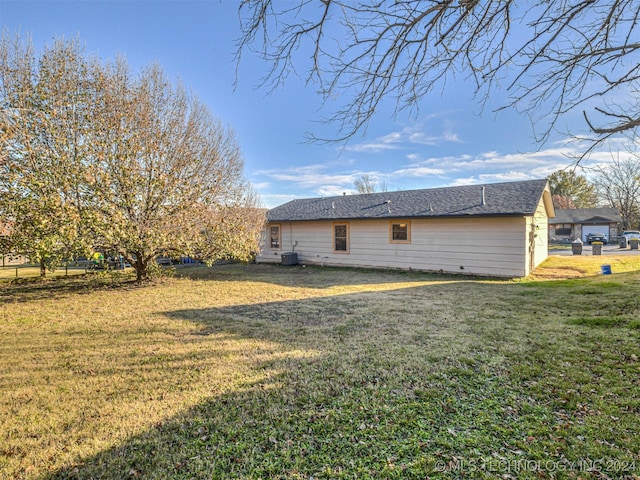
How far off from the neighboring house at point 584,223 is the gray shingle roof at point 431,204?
2793cm

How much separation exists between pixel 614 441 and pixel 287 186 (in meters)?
24.0

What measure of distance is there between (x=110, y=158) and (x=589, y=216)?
43111 mm

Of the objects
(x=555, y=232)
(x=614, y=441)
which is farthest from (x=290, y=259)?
(x=555, y=232)

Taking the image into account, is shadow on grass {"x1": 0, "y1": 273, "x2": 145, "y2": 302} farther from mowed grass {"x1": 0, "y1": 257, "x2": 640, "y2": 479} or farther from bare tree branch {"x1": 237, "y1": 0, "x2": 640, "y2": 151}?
bare tree branch {"x1": 237, "y1": 0, "x2": 640, "y2": 151}

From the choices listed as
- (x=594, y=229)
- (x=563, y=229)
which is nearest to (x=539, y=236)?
(x=594, y=229)

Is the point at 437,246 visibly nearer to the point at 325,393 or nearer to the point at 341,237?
the point at 341,237

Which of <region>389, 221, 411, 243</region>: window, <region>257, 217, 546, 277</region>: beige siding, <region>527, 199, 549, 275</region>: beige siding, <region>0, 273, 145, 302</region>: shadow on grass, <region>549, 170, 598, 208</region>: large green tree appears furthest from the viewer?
<region>549, 170, 598, 208</region>: large green tree

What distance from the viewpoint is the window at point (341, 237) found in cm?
1507

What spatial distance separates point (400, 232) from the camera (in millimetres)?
13508

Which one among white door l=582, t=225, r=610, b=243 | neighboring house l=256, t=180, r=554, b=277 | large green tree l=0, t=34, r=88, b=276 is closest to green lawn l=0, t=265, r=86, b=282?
large green tree l=0, t=34, r=88, b=276

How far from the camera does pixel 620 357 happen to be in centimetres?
390

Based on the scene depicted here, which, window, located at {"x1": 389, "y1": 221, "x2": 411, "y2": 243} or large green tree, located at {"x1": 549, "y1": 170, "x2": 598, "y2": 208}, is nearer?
window, located at {"x1": 389, "y1": 221, "x2": 411, "y2": 243}

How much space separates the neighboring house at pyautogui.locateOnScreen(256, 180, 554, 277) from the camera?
36.4 feet

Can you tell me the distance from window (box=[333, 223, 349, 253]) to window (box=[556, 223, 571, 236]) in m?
32.5
